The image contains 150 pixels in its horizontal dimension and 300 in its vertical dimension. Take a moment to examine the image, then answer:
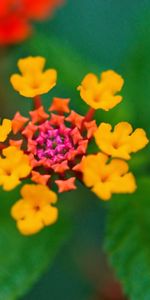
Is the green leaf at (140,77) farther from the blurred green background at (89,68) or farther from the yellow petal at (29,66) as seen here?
the yellow petal at (29,66)

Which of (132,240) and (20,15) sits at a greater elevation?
(20,15)

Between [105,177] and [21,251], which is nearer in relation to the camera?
[105,177]

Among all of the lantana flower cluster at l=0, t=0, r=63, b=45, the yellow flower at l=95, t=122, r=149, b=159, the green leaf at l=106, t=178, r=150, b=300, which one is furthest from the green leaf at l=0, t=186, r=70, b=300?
the lantana flower cluster at l=0, t=0, r=63, b=45

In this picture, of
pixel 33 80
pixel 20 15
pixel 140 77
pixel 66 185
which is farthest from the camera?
pixel 20 15

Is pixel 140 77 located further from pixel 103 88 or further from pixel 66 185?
pixel 66 185

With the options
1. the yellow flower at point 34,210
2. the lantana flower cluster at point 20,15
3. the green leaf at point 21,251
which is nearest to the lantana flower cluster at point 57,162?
the yellow flower at point 34,210

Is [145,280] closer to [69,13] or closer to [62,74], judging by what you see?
[62,74]

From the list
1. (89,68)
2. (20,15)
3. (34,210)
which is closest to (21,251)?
(34,210)
